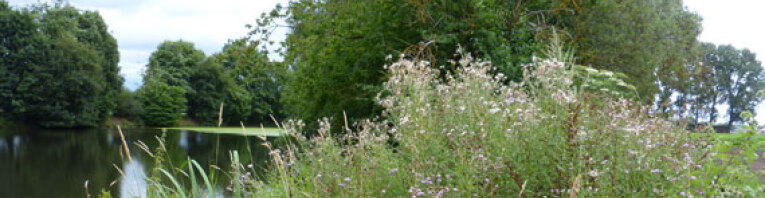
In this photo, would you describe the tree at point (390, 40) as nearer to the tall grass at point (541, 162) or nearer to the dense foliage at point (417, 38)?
the dense foliage at point (417, 38)

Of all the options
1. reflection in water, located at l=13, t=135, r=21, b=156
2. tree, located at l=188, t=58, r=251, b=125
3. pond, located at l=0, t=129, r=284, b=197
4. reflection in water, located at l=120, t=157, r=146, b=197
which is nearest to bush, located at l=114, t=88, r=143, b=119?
tree, located at l=188, t=58, r=251, b=125

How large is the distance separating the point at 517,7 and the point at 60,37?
4027 centimetres

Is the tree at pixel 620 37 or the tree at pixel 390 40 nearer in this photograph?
the tree at pixel 390 40

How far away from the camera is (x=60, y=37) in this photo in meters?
40.8

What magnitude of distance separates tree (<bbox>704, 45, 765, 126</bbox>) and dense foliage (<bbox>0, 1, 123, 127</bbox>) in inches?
1768

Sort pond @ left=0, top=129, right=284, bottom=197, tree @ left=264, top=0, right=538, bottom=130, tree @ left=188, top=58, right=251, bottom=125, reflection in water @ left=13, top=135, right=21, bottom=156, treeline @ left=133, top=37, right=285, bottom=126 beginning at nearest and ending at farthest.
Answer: tree @ left=264, top=0, right=538, bottom=130 → pond @ left=0, top=129, right=284, bottom=197 → reflection in water @ left=13, top=135, right=21, bottom=156 → treeline @ left=133, top=37, right=285, bottom=126 → tree @ left=188, top=58, right=251, bottom=125

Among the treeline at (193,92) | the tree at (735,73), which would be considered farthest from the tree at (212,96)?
the tree at (735,73)

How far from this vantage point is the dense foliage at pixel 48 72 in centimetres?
3925

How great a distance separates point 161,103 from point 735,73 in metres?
44.6

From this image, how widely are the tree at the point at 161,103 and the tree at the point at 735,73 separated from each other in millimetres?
40995

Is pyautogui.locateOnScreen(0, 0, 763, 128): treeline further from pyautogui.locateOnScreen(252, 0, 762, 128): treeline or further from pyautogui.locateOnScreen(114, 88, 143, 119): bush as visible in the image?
pyautogui.locateOnScreen(114, 88, 143, 119): bush

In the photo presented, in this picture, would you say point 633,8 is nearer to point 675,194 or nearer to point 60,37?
point 675,194

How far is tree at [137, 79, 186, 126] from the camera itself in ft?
151

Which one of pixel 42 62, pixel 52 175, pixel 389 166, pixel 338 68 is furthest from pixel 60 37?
pixel 389 166
